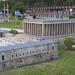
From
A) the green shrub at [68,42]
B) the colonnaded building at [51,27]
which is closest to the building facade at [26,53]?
the green shrub at [68,42]

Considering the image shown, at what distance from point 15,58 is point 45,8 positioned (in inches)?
2512

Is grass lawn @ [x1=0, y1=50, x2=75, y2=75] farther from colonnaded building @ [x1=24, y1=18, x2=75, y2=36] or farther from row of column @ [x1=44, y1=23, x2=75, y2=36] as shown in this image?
colonnaded building @ [x1=24, y1=18, x2=75, y2=36]

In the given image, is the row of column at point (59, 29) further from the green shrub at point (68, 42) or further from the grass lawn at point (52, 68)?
the grass lawn at point (52, 68)

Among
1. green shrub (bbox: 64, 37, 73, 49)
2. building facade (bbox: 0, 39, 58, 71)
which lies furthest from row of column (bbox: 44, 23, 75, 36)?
building facade (bbox: 0, 39, 58, 71)

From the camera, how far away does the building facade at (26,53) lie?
46.7 meters

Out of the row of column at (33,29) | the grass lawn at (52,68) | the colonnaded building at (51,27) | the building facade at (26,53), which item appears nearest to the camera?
the grass lawn at (52,68)

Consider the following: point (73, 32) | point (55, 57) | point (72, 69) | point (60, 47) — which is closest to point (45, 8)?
point (73, 32)

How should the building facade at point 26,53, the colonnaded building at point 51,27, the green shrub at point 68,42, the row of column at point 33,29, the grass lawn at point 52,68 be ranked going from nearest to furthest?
1. the grass lawn at point 52,68
2. the building facade at point 26,53
3. the green shrub at point 68,42
4. the colonnaded building at point 51,27
5. the row of column at point 33,29

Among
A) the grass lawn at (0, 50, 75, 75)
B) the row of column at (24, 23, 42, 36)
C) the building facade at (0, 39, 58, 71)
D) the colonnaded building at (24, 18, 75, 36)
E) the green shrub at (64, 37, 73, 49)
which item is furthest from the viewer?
the row of column at (24, 23, 42, 36)

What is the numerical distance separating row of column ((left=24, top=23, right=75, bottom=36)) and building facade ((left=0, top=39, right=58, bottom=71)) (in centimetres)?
1246

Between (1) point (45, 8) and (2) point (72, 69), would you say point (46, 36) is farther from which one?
(1) point (45, 8)

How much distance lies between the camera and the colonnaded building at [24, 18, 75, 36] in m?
→ 66.7

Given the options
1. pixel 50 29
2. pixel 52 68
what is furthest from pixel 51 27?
pixel 52 68

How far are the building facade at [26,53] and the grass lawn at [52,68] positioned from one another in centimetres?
155
